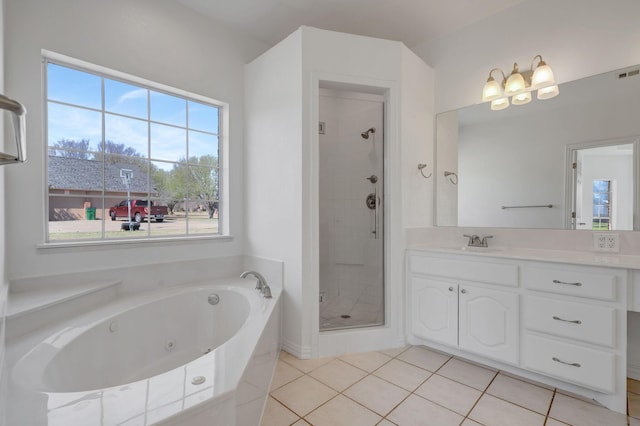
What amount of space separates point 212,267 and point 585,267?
8.67 feet

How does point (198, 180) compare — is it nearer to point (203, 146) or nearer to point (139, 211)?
point (203, 146)

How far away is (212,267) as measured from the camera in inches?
103

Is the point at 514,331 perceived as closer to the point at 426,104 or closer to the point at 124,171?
the point at 426,104

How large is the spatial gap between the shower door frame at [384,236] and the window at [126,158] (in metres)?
1.07

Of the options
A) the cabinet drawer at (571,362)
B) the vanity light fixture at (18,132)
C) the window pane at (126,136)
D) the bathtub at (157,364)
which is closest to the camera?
the vanity light fixture at (18,132)

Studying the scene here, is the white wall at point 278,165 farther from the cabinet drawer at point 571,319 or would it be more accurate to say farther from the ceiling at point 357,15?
the cabinet drawer at point 571,319

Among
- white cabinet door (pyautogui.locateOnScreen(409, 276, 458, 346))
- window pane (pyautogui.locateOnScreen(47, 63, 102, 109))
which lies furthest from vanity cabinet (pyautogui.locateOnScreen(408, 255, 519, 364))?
window pane (pyautogui.locateOnScreen(47, 63, 102, 109))

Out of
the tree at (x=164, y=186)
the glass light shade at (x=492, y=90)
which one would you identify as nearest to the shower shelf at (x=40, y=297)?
the tree at (x=164, y=186)

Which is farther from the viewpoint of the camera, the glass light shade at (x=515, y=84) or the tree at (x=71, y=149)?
the glass light shade at (x=515, y=84)

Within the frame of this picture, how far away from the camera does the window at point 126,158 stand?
199 centimetres

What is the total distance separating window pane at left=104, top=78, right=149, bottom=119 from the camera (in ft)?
7.14

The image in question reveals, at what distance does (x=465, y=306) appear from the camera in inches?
83.0

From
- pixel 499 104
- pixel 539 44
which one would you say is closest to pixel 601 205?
pixel 499 104

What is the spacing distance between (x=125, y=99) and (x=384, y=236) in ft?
7.51
